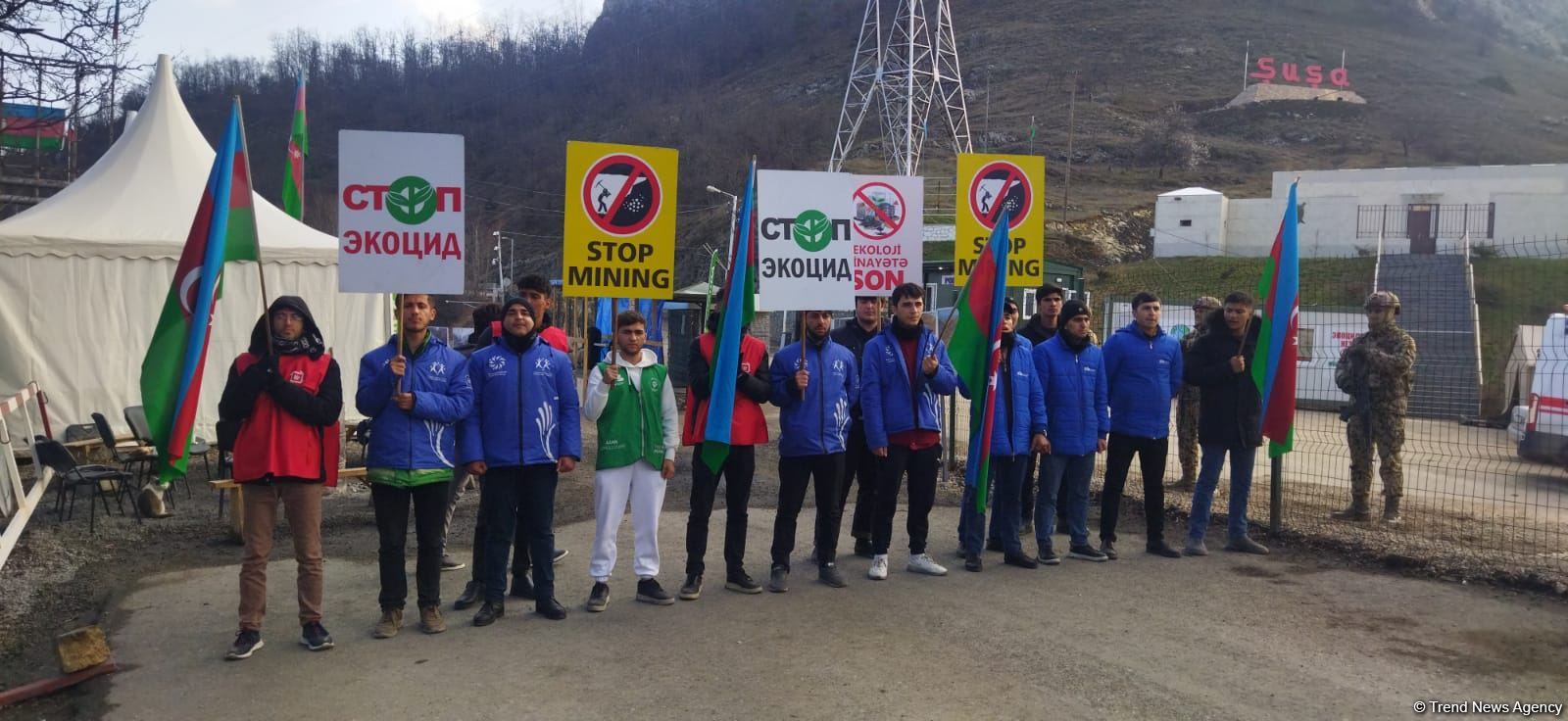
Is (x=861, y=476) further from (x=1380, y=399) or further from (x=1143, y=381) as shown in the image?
(x=1380, y=399)

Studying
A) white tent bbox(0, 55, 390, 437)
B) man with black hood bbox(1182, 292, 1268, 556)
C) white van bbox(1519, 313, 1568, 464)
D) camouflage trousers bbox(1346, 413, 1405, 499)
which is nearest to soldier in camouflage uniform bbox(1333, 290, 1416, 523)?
camouflage trousers bbox(1346, 413, 1405, 499)

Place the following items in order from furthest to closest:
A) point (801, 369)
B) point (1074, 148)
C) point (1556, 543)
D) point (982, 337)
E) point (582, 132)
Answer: point (582, 132), point (1074, 148), point (1556, 543), point (982, 337), point (801, 369)

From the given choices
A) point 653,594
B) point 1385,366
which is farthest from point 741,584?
point 1385,366

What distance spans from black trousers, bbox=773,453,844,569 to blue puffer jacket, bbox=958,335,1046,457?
1.21 meters

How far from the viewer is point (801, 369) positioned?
7.06 m

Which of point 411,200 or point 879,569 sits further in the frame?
point 879,569

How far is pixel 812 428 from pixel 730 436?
0.56 meters

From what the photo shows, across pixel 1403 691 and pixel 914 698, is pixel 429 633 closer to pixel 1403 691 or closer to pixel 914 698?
pixel 914 698

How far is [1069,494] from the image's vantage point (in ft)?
26.7

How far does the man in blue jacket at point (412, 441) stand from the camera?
5.94m

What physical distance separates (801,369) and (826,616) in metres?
1.56

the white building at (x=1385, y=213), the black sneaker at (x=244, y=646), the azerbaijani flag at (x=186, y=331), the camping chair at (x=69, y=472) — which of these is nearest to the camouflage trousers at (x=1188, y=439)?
the black sneaker at (x=244, y=646)

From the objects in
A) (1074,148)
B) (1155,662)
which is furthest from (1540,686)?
(1074,148)

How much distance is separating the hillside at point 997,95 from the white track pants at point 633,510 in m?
43.5
